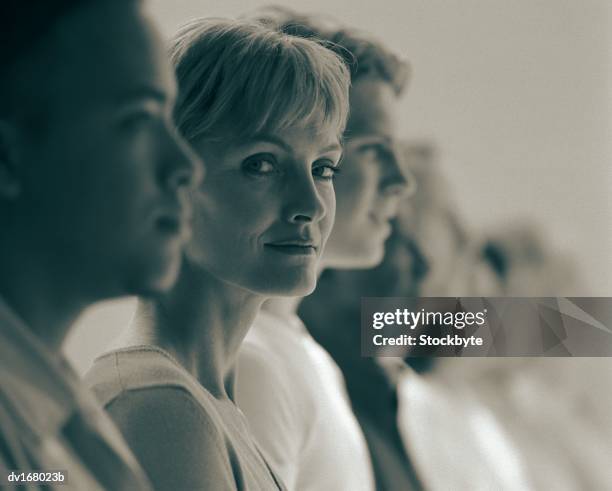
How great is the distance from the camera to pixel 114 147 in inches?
16.0

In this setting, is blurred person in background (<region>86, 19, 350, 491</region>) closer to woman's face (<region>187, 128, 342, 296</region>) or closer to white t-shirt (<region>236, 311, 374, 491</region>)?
woman's face (<region>187, 128, 342, 296</region>)

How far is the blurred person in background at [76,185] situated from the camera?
399 mm

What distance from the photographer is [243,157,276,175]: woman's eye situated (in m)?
0.61

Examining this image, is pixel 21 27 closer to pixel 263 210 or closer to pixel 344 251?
pixel 263 210

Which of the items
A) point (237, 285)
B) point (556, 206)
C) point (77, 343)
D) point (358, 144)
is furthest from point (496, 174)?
point (237, 285)

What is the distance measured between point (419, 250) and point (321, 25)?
56cm

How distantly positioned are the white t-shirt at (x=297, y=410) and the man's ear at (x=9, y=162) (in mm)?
393

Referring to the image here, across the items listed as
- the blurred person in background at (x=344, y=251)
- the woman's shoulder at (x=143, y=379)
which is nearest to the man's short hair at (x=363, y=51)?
the blurred person in background at (x=344, y=251)

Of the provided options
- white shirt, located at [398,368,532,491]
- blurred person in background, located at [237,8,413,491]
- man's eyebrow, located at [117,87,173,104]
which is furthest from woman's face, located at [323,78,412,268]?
man's eyebrow, located at [117,87,173,104]

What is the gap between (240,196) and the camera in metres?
0.61

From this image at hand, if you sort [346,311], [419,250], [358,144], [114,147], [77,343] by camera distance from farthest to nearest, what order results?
1. [419,250]
2. [346,311]
3. [358,144]
4. [77,343]
5. [114,147]

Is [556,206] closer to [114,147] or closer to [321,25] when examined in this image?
[321,25]

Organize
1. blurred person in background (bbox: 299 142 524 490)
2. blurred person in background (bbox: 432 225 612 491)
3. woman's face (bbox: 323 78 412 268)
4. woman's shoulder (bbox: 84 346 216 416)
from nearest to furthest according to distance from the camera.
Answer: woman's shoulder (bbox: 84 346 216 416) < woman's face (bbox: 323 78 412 268) < blurred person in background (bbox: 299 142 524 490) < blurred person in background (bbox: 432 225 612 491)

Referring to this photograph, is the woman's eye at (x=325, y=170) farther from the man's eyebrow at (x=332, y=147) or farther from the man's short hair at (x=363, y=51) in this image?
the man's short hair at (x=363, y=51)
